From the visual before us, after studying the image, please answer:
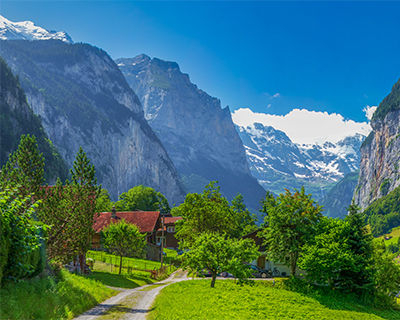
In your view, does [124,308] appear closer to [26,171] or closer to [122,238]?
A: [26,171]

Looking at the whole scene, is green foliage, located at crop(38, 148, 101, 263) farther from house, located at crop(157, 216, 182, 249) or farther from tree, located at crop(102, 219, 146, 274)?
house, located at crop(157, 216, 182, 249)

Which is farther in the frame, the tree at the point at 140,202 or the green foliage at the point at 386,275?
the tree at the point at 140,202

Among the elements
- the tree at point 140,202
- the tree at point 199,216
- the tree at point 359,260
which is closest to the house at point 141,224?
the tree at point 199,216

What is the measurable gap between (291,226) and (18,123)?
11671 centimetres

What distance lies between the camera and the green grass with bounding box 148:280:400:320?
78.3ft

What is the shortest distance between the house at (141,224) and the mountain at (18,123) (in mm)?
49271

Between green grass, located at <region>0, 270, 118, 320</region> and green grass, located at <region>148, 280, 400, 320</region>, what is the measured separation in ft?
16.5

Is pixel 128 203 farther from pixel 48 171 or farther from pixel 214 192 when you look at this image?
pixel 214 192

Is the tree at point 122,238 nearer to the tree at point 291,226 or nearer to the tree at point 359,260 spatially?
the tree at point 291,226

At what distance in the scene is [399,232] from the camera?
644 ft

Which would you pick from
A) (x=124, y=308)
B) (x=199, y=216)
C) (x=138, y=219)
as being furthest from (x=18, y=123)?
(x=124, y=308)

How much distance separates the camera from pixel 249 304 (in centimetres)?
2855

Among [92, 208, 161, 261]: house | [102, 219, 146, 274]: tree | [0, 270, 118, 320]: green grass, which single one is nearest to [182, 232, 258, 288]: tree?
[0, 270, 118, 320]: green grass

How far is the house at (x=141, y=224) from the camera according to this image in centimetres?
6794
